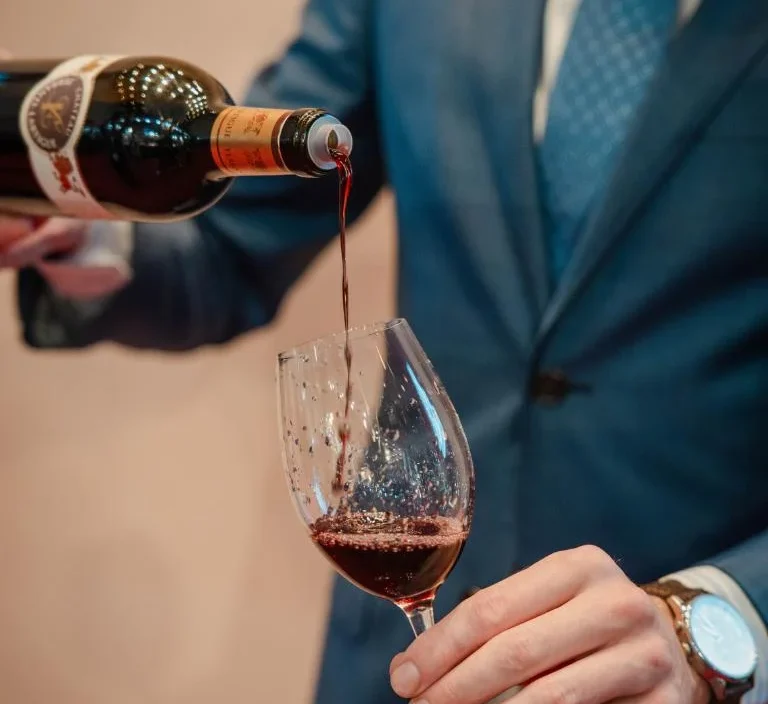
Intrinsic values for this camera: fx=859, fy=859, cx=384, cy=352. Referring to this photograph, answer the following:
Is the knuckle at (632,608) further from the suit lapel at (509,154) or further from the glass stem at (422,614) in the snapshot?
the suit lapel at (509,154)

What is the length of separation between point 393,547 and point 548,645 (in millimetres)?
103

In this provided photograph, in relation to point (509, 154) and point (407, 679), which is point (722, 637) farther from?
point (509, 154)

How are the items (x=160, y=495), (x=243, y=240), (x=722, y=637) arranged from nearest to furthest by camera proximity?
(x=722, y=637) → (x=243, y=240) → (x=160, y=495)

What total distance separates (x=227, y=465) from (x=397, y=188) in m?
0.66

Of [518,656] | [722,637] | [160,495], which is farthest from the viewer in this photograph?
[160,495]

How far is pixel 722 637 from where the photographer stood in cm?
55

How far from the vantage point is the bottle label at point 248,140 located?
1.78 ft

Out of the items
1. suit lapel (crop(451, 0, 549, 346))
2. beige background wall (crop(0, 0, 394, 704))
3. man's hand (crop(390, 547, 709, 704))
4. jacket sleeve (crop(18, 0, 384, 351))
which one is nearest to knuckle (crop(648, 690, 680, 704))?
man's hand (crop(390, 547, 709, 704))

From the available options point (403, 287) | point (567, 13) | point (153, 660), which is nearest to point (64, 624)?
point (153, 660)

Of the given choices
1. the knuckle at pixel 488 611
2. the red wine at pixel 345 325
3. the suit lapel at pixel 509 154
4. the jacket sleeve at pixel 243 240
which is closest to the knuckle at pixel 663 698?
the knuckle at pixel 488 611

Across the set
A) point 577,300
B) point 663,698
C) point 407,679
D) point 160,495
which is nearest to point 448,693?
point 407,679

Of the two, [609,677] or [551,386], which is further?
[551,386]

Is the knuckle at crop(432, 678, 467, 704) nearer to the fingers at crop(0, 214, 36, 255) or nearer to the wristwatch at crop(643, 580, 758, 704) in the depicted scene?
the wristwatch at crop(643, 580, 758, 704)

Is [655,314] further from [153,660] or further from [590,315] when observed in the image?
[153,660]
